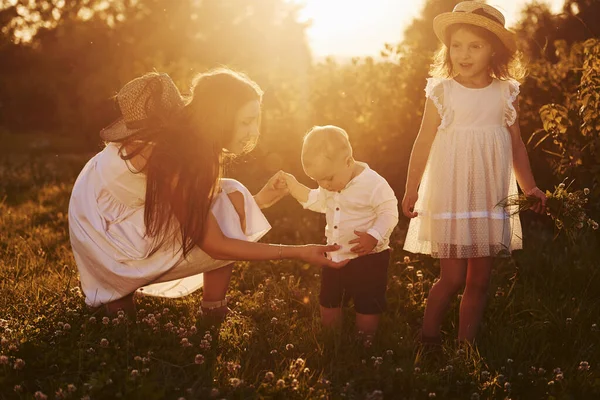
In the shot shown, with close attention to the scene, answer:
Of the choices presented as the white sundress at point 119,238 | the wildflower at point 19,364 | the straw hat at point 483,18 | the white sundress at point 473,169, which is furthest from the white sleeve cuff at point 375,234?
the wildflower at point 19,364

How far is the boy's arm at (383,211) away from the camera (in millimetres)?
3762

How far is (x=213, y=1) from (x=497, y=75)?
30.7 meters

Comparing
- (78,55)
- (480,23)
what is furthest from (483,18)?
(78,55)

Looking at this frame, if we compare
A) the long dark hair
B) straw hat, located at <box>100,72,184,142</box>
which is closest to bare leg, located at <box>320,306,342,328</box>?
the long dark hair

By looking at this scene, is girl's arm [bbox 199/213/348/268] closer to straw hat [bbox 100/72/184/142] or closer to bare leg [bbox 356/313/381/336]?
bare leg [bbox 356/313/381/336]

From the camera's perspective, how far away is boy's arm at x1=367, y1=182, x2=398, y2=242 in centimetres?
376

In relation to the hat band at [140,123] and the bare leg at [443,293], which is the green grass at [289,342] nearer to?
the bare leg at [443,293]

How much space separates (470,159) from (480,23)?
797mm

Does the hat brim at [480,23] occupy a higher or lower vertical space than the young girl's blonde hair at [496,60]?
higher

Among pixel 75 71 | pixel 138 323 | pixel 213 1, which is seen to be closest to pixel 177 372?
pixel 138 323

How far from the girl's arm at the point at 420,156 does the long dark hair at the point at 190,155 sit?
3.45 feet

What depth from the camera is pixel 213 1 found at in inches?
1286

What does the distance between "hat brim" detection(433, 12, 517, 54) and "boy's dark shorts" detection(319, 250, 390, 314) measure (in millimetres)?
1445

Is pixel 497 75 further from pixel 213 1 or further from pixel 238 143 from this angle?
pixel 213 1
